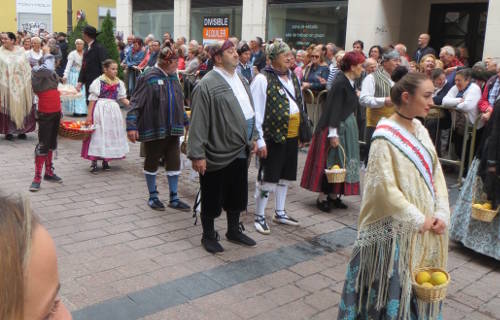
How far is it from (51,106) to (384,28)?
9362 millimetres

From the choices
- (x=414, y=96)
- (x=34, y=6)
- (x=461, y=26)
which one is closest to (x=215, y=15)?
(x=461, y=26)

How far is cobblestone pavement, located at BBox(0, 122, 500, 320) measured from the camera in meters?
3.97

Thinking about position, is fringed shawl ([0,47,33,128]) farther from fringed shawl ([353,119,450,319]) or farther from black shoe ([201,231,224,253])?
fringed shawl ([353,119,450,319])

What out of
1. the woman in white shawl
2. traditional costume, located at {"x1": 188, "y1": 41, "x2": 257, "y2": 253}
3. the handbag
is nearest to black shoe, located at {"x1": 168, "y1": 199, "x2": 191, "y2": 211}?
traditional costume, located at {"x1": 188, "y1": 41, "x2": 257, "y2": 253}

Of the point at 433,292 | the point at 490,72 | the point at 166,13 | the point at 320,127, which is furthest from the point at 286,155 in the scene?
the point at 166,13

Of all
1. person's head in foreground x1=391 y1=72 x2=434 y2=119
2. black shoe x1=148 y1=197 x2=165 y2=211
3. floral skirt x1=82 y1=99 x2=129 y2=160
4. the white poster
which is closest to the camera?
person's head in foreground x1=391 y1=72 x2=434 y2=119

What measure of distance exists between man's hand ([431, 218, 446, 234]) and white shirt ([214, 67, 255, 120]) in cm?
241

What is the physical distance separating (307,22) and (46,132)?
34.9 ft

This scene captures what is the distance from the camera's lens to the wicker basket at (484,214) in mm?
4816

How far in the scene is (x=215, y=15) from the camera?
19.3 meters

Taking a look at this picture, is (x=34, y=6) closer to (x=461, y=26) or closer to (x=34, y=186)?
(x=461, y=26)

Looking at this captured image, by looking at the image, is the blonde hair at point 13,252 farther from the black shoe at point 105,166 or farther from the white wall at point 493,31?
the white wall at point 493,31

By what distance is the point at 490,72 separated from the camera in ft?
26.0

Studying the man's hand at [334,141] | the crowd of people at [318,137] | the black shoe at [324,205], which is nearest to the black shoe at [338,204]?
the crowd of people at [318,137]
